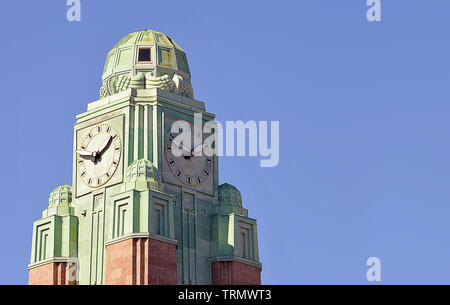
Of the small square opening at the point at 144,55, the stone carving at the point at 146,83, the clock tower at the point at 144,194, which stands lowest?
the clock tower at the point at 144,194

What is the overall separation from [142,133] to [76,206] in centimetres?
700

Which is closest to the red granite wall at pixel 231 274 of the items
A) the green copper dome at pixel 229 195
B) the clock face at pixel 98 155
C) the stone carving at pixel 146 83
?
the green copper dome at pixel 229 195

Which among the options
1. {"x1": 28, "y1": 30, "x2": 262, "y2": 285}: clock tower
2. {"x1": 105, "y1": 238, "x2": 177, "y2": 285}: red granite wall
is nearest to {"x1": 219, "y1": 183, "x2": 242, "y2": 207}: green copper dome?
{"x1": 28, "y1": 30, "x2": 262, "y2": 285}: clock tower

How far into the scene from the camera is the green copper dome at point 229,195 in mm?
123375

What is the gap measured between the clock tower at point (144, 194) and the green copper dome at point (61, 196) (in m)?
0.07

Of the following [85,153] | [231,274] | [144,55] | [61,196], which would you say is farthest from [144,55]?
[231,274]

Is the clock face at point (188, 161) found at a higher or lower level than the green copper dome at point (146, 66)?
lower

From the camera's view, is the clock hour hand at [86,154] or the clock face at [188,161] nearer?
the clock face at [188,161]

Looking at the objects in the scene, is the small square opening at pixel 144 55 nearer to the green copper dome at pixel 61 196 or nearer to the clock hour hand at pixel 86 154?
the clock hour hand at pixel 86 154

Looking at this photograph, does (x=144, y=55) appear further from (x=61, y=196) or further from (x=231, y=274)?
(x=231, y=274)

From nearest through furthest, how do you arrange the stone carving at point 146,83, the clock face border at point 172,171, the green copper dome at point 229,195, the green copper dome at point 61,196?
1. the clock face border at point 172,171
2. the green copper dome at point 61,196
3. the green copper dome at point 229,195
4. the stone carving at point 146,83

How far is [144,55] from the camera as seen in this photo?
411 ft

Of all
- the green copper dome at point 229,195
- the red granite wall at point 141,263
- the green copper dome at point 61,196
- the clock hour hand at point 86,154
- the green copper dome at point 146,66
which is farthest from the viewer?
the green copper dome at point 146,66
